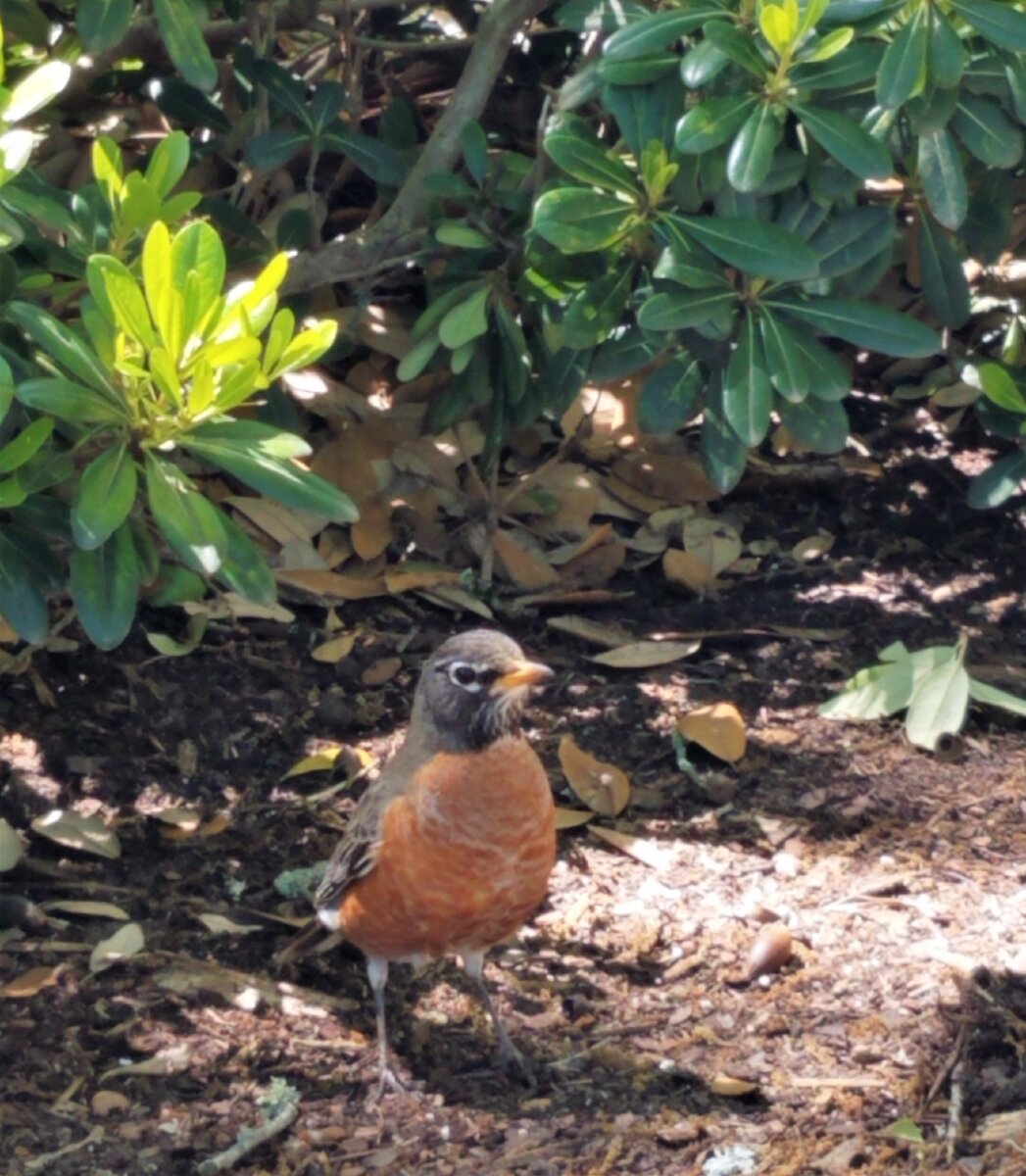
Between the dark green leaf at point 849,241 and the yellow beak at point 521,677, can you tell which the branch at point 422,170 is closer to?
the dark green leaf at point 849,241

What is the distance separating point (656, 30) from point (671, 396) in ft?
3.61

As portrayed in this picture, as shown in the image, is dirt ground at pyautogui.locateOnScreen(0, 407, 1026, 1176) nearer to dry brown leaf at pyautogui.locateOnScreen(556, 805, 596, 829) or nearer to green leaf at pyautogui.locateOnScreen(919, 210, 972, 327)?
dry brown leaf at pyautogui.locateOnScreen(556, 805, 596, 829)

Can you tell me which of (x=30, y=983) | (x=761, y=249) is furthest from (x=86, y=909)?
(x=761, y=249)

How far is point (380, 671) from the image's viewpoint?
5516 millimetres

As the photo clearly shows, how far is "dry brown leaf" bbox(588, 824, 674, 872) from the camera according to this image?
4.84 metres

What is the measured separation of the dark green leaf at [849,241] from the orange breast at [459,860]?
1.44m

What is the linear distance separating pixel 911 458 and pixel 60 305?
135 inches

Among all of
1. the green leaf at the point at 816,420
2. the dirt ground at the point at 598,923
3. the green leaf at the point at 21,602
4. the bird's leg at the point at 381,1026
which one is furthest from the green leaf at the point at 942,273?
the green leaf at the point at 21,602

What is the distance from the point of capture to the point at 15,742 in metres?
5.05

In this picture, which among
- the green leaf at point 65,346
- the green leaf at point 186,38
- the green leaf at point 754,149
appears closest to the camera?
the green leaf at point 65,346

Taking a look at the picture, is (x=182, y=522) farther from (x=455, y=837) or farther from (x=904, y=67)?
(x=904, y=67)

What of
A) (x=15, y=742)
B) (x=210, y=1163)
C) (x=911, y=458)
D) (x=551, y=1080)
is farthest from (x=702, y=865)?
(x=911, y=458)

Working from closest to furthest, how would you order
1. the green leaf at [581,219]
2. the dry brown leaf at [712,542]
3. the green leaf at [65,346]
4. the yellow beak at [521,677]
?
the green leaf at [65,346]
the green leaf at [581,219]
the yellow beak at [521,677]
the dry brown leaf at [712,542]

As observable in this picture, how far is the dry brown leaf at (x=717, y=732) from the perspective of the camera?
516 cm
